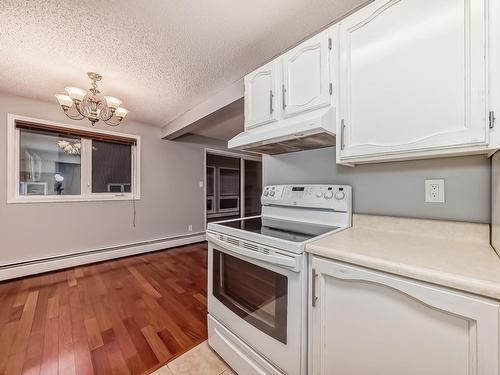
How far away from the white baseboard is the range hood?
111 inches

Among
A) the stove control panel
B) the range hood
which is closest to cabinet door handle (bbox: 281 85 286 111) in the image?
→ the range hood

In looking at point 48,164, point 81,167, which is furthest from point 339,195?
point 48,164

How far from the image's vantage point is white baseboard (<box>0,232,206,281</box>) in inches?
99.7

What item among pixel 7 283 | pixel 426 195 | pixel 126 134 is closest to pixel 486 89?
pixel 426 195

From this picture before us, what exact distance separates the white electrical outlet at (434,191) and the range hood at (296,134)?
0.57m

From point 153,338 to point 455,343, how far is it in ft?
5.76

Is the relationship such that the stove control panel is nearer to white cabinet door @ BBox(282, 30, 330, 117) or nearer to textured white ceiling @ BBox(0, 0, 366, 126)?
white cabinet door @ BBox(282, 30, 330, 117)

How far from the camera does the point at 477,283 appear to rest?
1.92 feet

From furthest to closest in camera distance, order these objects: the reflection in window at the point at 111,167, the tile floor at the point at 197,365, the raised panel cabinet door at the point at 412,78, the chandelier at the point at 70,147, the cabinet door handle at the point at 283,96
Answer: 1. the reflection in window at the point at 111,167
2. the chandelier at the point at 70,147
3. the cabinet door handle at the point at 283,96
4. the tile floor at the point at 197,365
5. the raised panel cabinet door at the point at 412,78

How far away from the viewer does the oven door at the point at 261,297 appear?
960mm

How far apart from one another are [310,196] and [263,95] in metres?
0.81

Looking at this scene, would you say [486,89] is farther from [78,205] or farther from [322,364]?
[78,205]

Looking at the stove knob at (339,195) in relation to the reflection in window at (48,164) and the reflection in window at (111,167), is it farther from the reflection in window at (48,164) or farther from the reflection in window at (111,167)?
the reflection in window at (48,164)

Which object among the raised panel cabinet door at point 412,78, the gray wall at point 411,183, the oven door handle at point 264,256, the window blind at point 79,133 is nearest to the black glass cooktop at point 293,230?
the oven door handle at point 264,256
